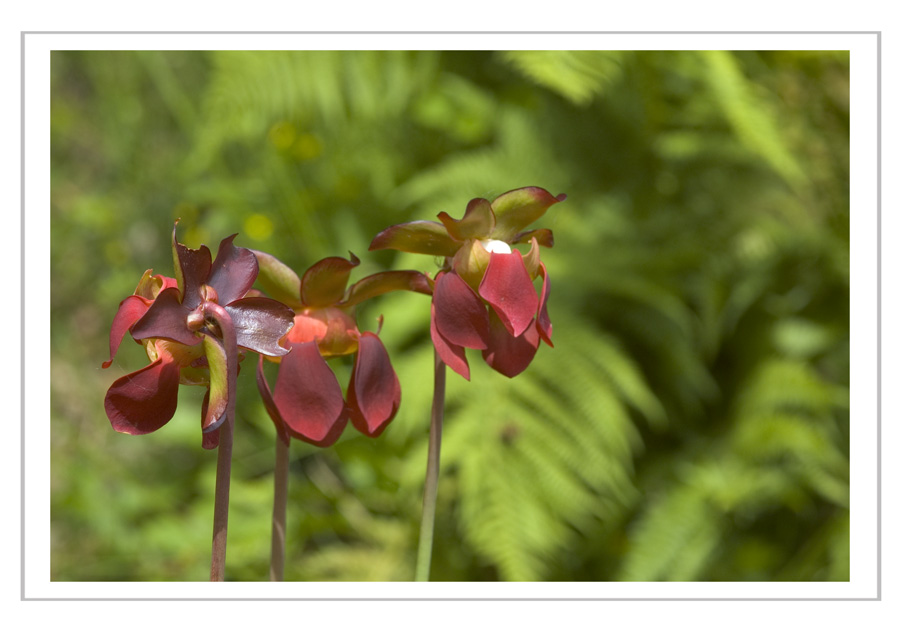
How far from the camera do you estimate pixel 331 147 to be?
1315mm

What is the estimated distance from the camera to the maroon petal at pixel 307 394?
0.30 metres

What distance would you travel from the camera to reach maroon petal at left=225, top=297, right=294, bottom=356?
276 millimetres

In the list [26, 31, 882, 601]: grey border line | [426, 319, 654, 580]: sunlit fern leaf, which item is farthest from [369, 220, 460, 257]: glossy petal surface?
[426, 319, 654, 580]: sunlit fern leaf

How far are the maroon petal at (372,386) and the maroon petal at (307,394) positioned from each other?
0.05 feet

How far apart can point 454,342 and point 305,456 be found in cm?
100

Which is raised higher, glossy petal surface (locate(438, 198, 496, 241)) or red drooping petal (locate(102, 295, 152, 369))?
glossy petal surface (locate(438, 198, 496, 241))

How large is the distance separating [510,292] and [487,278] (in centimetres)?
1

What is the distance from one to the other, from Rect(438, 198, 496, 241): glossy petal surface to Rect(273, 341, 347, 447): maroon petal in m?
0.07

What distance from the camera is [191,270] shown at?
0.28 metres

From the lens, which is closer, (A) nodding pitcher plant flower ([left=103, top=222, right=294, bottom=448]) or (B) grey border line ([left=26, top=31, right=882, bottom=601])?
(A) nodding pitcher plant flower ([left=103, top=222, right=294, bottom=448])
